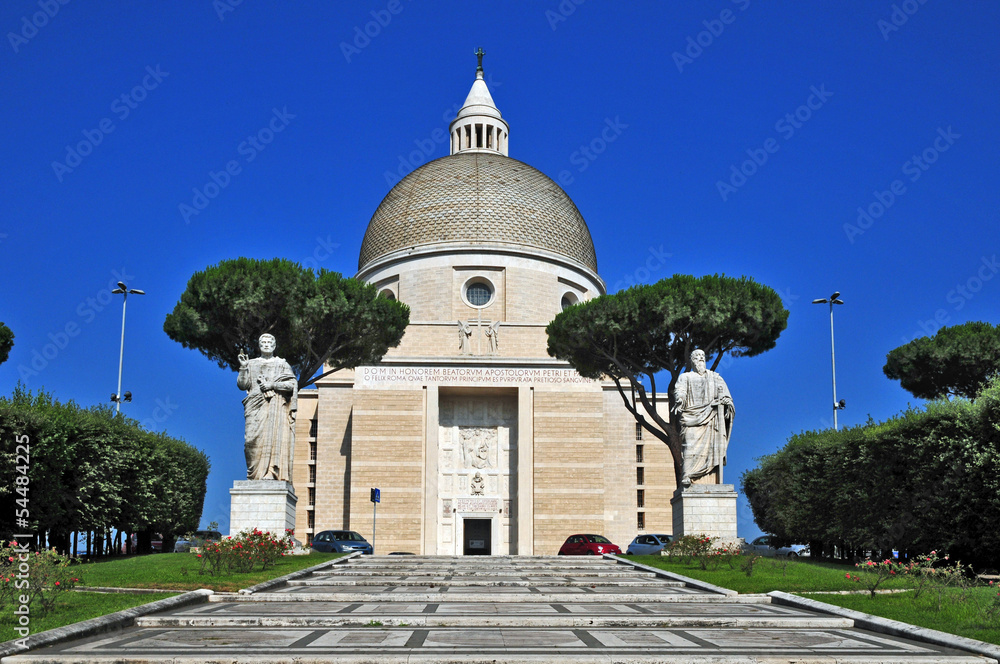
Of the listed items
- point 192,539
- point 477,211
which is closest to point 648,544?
point 192,539

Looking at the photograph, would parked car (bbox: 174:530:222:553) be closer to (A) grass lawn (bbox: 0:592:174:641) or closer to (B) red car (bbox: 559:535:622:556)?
(B) red car (bbox: 559:535:622:556)

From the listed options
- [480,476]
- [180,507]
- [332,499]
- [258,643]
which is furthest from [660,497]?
[258,643]

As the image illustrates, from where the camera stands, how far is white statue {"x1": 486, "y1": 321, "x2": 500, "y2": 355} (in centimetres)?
3959

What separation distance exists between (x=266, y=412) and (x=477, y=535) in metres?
20.5

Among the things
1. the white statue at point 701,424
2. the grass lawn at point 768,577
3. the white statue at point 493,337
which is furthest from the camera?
the white statue at point 493,337

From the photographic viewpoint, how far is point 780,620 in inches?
376

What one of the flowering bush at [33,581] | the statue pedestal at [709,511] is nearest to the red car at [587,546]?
the statue pedestal at [709,511]

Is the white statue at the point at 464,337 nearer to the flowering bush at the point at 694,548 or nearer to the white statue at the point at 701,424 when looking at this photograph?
the white statue at the point at 701,424

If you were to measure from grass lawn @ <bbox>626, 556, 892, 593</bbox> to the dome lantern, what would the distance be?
37316 millimetres

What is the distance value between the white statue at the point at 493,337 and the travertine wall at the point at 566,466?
9.20ft

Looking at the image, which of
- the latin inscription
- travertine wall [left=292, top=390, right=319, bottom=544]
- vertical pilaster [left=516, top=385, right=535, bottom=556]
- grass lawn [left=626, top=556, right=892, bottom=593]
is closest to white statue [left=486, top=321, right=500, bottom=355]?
the latin inscription

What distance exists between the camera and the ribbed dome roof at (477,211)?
43.9 meters

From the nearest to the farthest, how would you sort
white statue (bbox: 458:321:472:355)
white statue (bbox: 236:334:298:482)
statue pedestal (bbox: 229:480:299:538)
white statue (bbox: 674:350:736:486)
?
statue pedestal (bbox: 229:480:299:538) → white statue (bbox: 236:334:298:482) → white statue (bbox: 674:350:736:486) → white statue (bbox: 458:321:472:355)

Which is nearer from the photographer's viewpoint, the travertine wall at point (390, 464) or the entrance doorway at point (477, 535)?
the travertine wall at point (390, 464)
